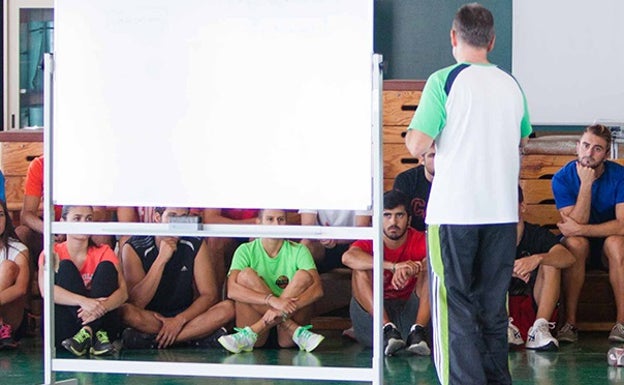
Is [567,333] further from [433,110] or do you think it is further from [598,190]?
[433,110]

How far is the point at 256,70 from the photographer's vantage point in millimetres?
4422

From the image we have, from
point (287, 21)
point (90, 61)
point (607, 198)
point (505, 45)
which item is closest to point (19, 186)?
point (90, 61)

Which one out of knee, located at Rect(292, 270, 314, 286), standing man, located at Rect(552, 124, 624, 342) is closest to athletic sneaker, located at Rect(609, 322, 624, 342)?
standing man, located at Rect(552, 124, 624, 342)

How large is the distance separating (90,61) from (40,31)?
5.01 meters

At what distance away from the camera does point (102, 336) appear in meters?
5.71

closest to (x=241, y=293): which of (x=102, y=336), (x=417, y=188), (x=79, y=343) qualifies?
(x=102, y=336)

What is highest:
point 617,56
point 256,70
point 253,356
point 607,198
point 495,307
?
point 617,56

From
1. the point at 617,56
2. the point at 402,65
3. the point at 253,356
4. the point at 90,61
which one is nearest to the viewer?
the point at 90,61

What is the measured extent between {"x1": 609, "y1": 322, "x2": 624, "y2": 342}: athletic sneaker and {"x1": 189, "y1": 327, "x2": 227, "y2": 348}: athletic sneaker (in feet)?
6.59

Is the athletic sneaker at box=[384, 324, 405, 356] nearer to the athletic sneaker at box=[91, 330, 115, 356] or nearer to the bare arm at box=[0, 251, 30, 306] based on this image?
the athletic sneaker at box=[91, 330, 115, 356]

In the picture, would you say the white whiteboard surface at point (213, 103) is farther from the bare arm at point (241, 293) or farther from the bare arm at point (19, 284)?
the bare arm at point (19, 284)

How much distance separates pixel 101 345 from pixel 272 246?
968 mm

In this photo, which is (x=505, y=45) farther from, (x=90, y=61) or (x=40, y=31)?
(x=90, y=61)

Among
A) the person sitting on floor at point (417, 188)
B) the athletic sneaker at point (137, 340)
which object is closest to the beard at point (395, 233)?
the person sitting on floor at point (417, 188)
